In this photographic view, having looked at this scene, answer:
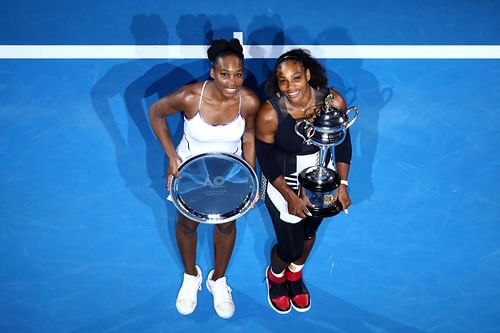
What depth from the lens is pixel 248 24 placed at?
4.25 m

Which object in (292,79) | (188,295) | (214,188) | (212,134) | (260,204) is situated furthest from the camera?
(260,204)

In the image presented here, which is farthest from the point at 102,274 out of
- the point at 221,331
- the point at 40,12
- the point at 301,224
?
the point at 40,12

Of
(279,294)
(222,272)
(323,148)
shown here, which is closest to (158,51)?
(323,148)

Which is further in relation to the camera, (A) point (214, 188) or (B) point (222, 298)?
(B) point (222, 298)

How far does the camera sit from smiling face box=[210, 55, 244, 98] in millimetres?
3119

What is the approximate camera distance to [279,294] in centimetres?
424

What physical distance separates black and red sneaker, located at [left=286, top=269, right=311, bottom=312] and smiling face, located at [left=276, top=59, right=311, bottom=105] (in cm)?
170

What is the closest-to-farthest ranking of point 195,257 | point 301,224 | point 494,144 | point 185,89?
1. point 185,89
2. point 301,224
3. point 195,257
4. point 494,144

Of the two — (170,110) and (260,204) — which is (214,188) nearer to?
(170,110)

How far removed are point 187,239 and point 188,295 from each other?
57 cm

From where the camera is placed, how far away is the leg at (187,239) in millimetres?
3879

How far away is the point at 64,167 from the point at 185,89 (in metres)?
1.59

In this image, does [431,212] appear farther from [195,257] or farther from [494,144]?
→ [195,257]

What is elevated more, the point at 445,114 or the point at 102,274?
the point at 445,114
